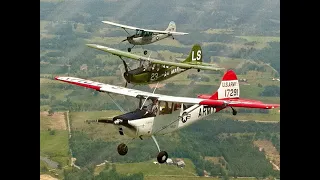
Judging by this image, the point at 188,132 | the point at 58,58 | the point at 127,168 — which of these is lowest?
the point at 127,168

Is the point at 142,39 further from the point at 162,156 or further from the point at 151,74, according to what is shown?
the point at 162,156

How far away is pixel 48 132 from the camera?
548 centimetres

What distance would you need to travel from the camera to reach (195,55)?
5.13 meters

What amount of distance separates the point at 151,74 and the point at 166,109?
66 cm

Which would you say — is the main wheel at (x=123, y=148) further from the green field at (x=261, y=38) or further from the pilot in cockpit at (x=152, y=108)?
the green field at (x=261, y=38)

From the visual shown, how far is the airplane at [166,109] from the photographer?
4.53 meters

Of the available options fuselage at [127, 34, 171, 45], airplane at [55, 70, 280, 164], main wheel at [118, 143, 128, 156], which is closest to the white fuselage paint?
airplane at [55, 70, 280, 164]

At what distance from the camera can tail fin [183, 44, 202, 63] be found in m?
5.09

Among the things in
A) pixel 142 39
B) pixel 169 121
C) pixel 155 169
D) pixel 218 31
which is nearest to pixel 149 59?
pixel 142 39
